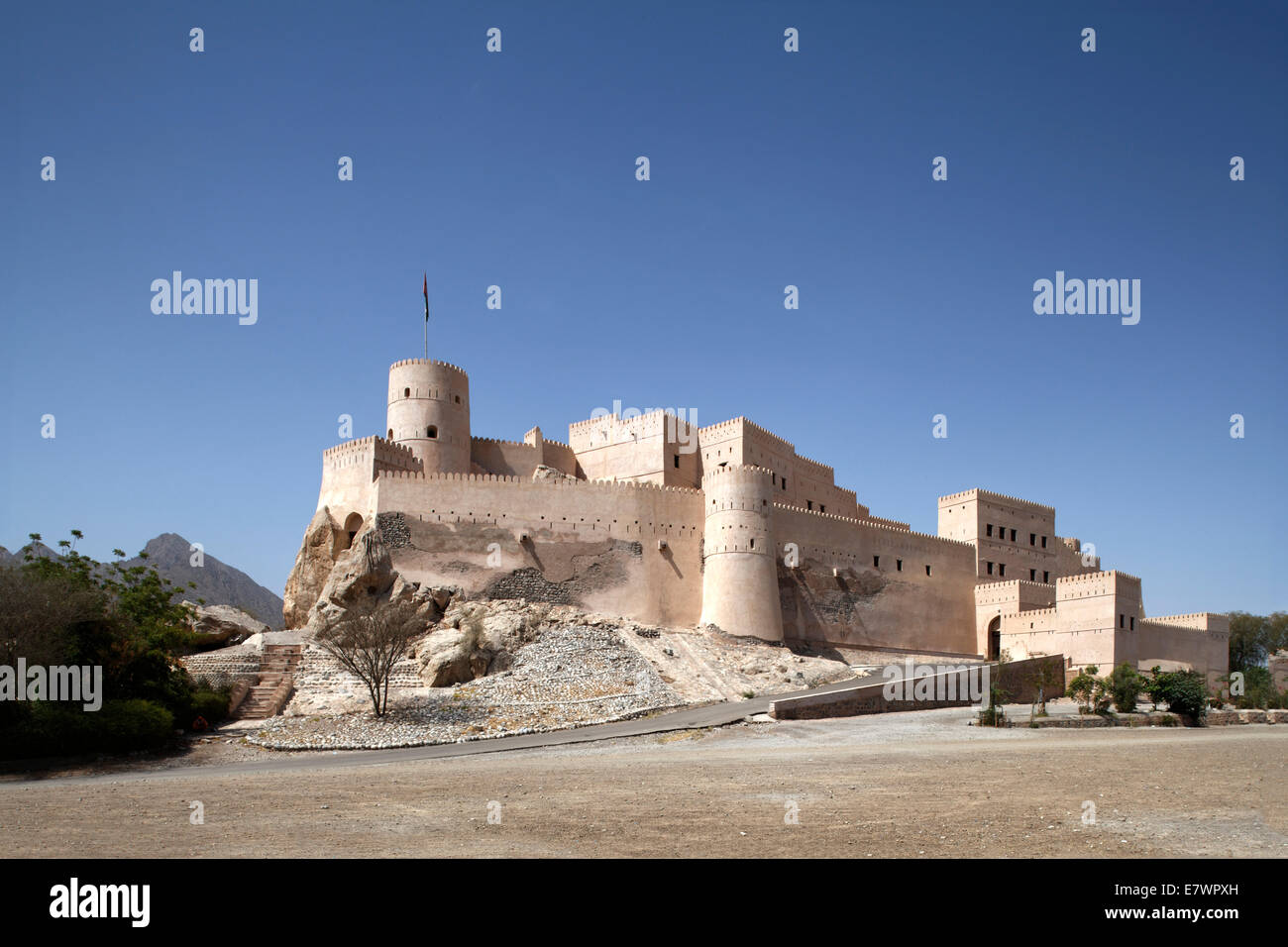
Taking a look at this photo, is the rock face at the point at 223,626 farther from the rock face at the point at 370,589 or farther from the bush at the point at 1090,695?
the bush at the point at 1090,695

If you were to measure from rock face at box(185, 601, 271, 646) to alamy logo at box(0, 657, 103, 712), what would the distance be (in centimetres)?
1240

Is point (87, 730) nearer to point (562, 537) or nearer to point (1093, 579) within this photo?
point (562, 537)

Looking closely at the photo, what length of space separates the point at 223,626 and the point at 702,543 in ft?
61.3

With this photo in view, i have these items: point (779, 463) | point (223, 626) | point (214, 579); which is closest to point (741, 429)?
point (779, 463)

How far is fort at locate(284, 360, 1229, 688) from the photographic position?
3841 centimetres

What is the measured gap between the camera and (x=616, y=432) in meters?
48.2

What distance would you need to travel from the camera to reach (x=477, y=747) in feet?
78.5

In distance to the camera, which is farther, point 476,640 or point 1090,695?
point 476,640

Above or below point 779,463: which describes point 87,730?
below

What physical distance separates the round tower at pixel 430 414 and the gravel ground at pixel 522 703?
11434 millimetres

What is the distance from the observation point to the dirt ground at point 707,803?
34.6 ft

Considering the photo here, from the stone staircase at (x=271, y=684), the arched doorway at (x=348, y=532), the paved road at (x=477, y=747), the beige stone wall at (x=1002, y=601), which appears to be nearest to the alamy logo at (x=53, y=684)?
the paved road at (x=477, y=747)
